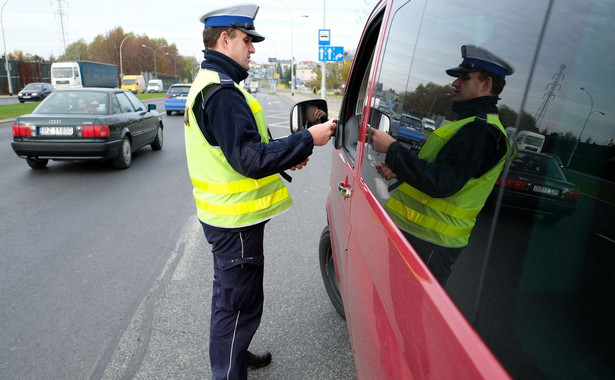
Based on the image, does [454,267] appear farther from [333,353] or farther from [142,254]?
[142,254]

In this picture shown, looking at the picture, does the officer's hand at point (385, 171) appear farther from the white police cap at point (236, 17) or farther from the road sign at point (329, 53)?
the road sign at point (329, 53)

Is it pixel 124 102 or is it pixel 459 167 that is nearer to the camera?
pixel 459 167

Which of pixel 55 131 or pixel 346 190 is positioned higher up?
A: pixel 346 190

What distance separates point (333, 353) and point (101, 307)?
1724 millimetres

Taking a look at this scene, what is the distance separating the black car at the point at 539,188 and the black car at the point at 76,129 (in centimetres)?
743

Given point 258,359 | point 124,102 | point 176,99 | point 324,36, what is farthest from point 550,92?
point 324,36

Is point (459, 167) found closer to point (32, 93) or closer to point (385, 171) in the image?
point (385, 171)

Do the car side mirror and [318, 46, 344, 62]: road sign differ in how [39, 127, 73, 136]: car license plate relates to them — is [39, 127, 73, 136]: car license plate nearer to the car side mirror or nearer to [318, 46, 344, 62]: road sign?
the car side mirror

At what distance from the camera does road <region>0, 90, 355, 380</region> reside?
8.13 ft

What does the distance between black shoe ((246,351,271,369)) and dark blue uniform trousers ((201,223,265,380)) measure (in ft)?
0.63

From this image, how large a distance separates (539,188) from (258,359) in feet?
6.70

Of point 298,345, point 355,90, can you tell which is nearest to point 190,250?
point 298,345

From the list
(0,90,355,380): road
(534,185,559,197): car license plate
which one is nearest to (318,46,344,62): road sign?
(0,90,355,380): road

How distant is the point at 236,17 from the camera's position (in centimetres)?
186
